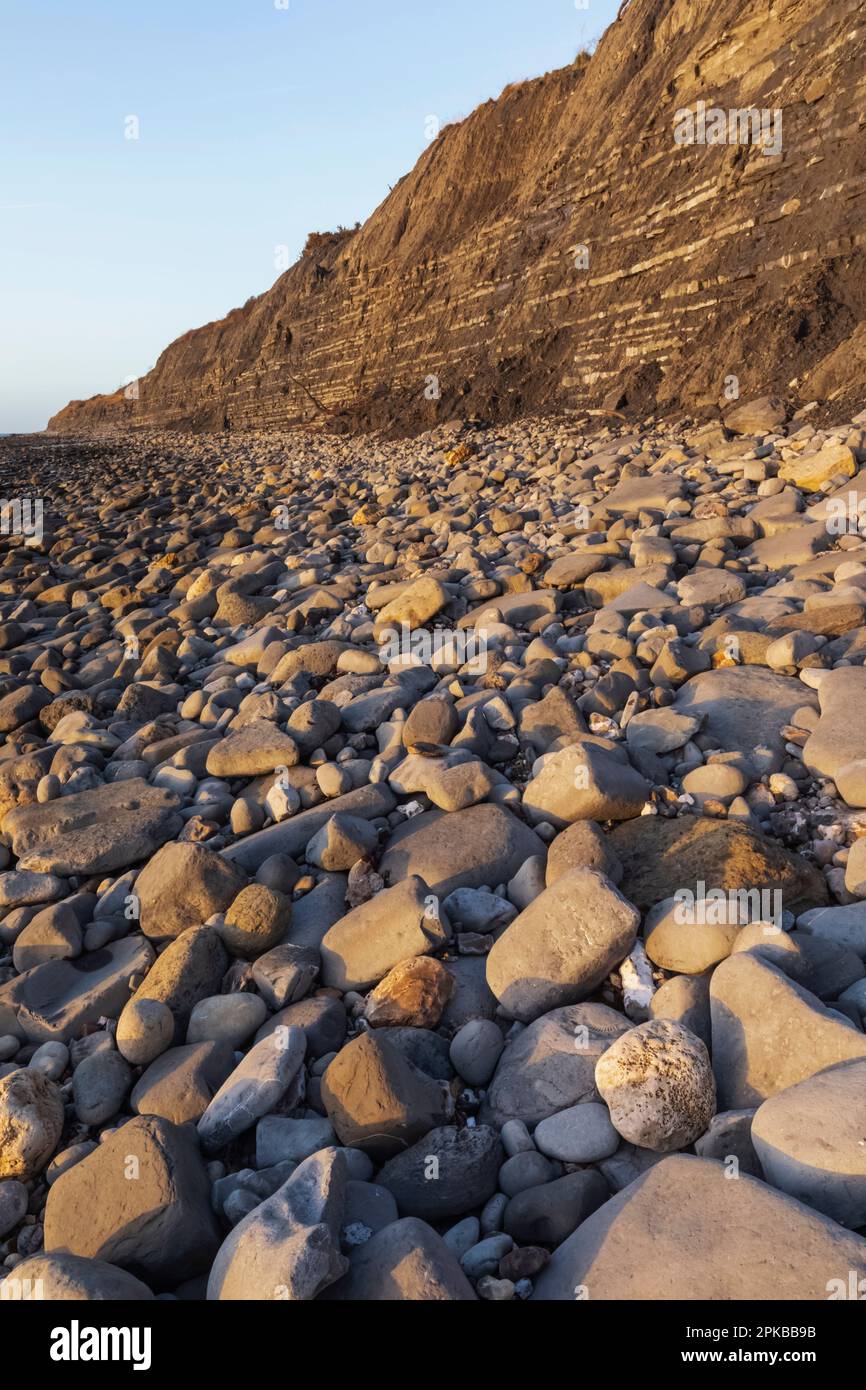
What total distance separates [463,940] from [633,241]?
37.5 feet

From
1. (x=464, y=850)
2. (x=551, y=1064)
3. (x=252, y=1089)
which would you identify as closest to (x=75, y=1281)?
(x=252, y=1089)

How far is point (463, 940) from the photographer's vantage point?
2.42 meters

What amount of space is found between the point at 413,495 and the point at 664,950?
7.46 meters

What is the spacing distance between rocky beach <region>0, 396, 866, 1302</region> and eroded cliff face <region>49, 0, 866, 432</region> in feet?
14.6

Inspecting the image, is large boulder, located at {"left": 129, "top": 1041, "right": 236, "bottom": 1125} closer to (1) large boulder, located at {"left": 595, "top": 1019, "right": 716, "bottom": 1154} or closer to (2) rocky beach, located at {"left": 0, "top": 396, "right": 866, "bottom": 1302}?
(2) rocky beach, located at {"left": 0, "top": 396, "right": 866, "bottom": 1302}

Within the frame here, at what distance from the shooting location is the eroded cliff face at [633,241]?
8.27 m

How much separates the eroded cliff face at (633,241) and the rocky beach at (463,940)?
175 inches

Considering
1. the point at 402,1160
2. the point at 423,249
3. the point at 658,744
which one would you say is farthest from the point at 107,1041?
the point at 423,249

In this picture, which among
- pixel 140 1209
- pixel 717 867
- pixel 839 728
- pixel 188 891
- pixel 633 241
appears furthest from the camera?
pixel 633 241

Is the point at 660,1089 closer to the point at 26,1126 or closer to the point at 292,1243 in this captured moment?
the point at 292,1243

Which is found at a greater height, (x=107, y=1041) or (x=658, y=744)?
(x=658, y=744)

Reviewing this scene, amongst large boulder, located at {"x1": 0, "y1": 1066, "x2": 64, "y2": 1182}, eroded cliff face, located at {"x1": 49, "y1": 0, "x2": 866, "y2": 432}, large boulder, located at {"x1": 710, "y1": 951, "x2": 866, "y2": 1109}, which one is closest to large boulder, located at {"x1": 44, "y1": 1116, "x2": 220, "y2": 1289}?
large boulder, located at {"x1": 0, "y1": 1066, "x2": 64, "y2": 1182}

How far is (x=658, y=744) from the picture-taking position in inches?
123
